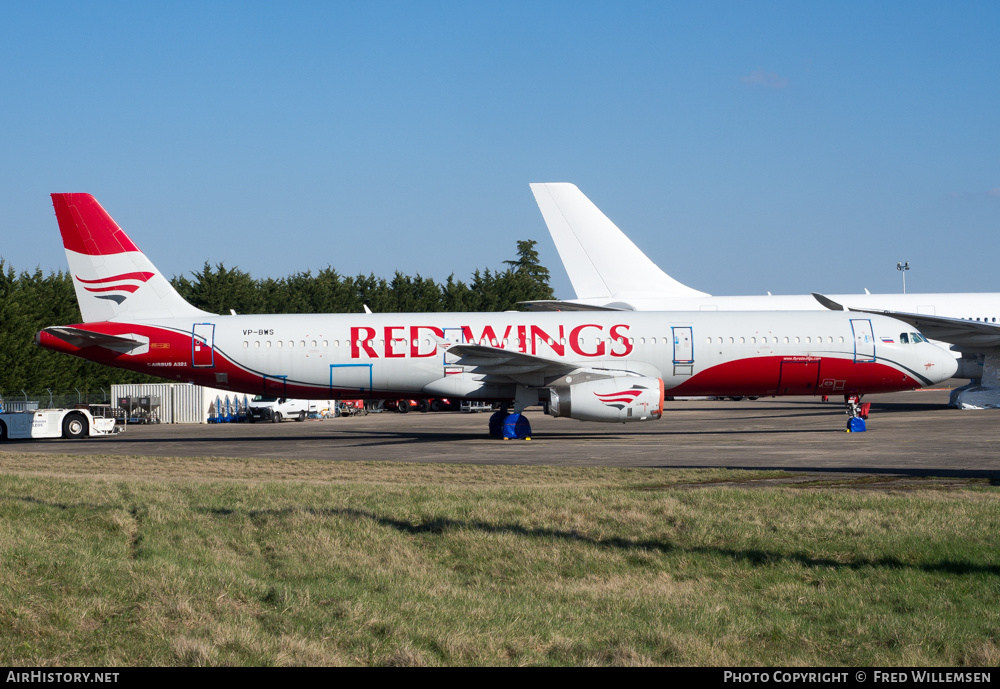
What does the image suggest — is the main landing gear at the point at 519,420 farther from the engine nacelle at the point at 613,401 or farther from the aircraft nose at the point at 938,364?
the aircraft nose at the point at 938,364

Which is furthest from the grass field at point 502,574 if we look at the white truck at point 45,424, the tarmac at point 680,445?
the white truck at point 45,424

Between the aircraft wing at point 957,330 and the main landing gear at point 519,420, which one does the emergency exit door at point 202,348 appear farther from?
the aircraft wing at point 957,330

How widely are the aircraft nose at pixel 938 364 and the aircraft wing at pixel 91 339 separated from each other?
24.7 meters

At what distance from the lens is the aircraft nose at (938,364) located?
95.3 ft

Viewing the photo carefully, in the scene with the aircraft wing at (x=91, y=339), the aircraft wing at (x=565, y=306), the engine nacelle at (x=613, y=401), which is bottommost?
the engine nacelle at (x=613, y=401)

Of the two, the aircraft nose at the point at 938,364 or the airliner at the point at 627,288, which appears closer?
the aircraft nose at the point at 938,364

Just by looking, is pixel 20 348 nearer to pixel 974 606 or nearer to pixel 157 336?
pixel 157 336

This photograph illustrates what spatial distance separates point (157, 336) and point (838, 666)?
1008 inches

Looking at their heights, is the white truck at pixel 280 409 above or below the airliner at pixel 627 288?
below

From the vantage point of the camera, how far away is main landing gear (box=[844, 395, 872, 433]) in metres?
27.7

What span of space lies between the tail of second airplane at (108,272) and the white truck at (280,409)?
2238cm

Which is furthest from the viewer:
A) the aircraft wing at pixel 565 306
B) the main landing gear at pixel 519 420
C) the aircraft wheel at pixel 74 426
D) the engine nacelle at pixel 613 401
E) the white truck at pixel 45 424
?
the aircraft wing at pixel 565 306

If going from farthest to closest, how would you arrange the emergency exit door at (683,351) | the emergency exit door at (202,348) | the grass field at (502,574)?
the emergency exit door at (683,351) → the emergency exit door at (202,348) → the grass field at (502,574)

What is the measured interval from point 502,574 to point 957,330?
109ft
